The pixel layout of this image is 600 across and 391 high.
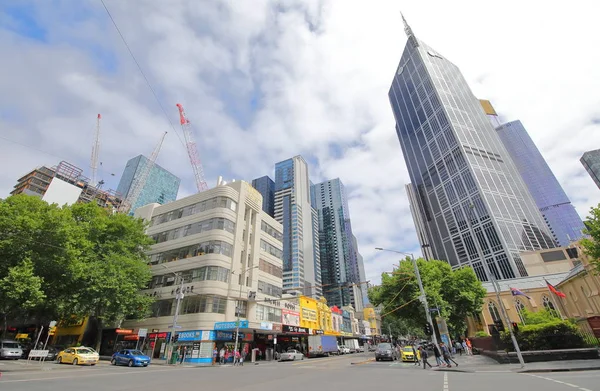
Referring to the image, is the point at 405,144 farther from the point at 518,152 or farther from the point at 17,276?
the point at 17,276

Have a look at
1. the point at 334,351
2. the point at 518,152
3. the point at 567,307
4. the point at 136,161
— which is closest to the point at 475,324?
the point at 567,307

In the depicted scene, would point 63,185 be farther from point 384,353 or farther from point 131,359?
point 384,353

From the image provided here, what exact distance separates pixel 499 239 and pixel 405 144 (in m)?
75.7

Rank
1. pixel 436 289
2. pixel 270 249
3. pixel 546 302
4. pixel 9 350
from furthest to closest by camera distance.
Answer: pixel 546 302 → pixel 270 249 → pixel 436 289 → pixel 9 350

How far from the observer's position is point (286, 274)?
472 feet

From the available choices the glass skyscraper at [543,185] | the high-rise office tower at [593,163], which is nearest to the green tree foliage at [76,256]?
the high-rise office tower at [593,163]

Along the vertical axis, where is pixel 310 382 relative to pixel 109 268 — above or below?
below

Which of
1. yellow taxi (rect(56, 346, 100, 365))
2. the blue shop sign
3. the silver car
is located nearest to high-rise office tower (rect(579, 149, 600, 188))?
the blue shop sign

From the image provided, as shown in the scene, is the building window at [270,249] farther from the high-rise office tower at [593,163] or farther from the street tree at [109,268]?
the high-rise office tower at [593,163]

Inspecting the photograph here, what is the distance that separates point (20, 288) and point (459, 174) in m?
113

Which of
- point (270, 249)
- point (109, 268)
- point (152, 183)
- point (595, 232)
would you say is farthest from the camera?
point (152, 183)

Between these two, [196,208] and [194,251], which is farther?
[196,208]

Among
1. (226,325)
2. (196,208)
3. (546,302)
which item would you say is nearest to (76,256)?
(196,208)

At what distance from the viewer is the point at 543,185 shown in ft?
523
